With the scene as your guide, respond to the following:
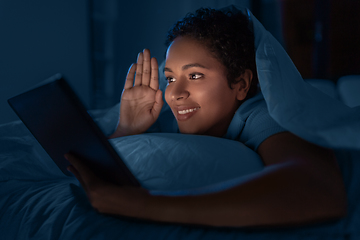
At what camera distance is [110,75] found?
241 cm

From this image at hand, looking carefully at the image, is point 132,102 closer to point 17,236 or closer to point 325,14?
point 17,236

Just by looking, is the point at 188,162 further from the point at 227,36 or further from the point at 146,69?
the point at 146,69

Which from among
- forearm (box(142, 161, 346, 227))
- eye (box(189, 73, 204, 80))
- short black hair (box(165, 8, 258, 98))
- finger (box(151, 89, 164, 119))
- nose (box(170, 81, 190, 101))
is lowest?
finger (box(151, 89, 164, 119))

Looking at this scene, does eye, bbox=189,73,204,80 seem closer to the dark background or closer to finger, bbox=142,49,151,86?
finger, bbox=142,49,151,86

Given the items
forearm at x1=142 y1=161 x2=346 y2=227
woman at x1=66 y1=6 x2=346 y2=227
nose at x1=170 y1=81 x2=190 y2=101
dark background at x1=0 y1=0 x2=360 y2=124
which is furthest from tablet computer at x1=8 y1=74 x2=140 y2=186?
dark background at x1=0 y1=0 x2=360 y2=124

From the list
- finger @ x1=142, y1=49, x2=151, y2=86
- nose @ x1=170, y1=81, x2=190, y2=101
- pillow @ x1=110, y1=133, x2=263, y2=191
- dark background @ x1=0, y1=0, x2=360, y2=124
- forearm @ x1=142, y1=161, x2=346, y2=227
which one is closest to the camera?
forearm @ x1=142, y1=161, x2=346, y2=227

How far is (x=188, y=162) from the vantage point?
51 cm

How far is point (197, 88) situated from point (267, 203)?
1.51 ft

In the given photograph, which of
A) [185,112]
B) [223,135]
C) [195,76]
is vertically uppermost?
[195,76]

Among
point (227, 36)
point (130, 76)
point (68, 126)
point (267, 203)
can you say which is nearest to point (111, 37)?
point (130, 76)

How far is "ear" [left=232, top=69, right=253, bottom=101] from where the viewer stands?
0.84m

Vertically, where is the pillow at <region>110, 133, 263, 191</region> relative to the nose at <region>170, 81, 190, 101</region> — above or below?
below

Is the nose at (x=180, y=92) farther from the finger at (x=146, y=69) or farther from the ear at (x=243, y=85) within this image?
the finger at (x=146, y=69)

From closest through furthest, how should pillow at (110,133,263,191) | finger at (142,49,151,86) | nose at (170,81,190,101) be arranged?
pillow at (110,133,263,191)
nose at (170,81,190,101)
finger at (142,49,151,86)
